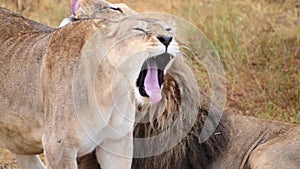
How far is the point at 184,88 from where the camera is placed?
418 centimetres

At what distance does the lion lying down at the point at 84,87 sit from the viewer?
133 inches

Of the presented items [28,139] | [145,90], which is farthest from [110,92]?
[28,139]

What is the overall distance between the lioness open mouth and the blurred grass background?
6.48 ft

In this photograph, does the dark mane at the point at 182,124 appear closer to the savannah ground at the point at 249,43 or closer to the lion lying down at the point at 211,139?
the lion lying down at the point at 211,139

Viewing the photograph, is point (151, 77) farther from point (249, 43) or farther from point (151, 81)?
point (249, 43)

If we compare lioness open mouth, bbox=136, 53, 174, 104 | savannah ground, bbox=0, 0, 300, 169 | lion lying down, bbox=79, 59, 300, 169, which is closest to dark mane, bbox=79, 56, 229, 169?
lion lying down, bbox=79, 59, 300, 169

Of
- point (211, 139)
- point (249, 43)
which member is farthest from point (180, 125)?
point (249, 43)

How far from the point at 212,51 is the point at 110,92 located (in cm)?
257

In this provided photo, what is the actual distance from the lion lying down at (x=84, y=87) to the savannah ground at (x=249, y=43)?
3.90ft

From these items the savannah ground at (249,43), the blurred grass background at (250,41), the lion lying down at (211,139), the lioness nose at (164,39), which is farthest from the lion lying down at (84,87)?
the blurred grass background at (250,41)

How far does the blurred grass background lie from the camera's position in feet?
18.9

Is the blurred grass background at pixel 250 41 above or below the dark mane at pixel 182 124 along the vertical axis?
below

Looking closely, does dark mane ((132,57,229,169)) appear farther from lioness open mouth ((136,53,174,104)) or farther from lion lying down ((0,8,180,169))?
lioness open mouth ((136,53,174,104))

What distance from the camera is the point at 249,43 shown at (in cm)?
642
